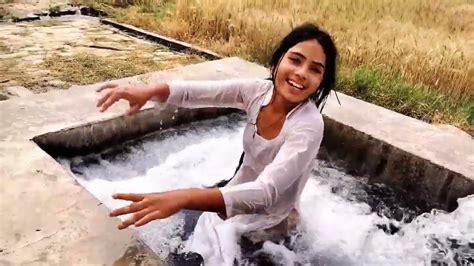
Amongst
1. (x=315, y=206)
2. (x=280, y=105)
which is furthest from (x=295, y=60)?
(x=315, y=206)

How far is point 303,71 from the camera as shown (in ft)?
6.49

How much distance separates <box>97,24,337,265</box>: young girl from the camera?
170cm

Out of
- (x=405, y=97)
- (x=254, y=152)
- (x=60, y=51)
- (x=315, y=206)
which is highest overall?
(x=254, y=152)

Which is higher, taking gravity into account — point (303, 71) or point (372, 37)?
point (303, 71)

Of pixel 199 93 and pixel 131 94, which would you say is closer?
pixel 131 94

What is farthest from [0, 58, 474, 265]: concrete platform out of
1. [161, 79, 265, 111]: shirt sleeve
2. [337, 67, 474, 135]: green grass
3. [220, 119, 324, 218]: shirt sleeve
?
[337, 67, 474, 135]: green grass

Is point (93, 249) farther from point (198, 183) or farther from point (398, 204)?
point (398, 204)

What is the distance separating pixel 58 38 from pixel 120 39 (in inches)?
25.6

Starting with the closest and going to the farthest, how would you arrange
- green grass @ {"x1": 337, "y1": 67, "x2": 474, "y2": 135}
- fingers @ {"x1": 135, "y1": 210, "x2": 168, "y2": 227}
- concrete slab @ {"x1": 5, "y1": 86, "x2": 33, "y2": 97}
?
fingers @ {"x1": 135, "y1": 210, "x2": 168, "y2": 227} < concrete slab @ {"x1": 5, "y1": 86, "x2": 33, "y2": 97} < green grass @ {"x1": 337, "y1": 67, "x2": 474, "y2": 135}

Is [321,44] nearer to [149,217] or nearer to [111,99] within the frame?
[111,99]

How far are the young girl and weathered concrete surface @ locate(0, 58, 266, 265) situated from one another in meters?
0.42

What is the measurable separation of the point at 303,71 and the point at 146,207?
880mm

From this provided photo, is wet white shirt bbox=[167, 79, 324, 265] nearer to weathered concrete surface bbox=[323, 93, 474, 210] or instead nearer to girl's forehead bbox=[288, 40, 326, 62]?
girl's forehead bbox=[288, 40, 326, 62]

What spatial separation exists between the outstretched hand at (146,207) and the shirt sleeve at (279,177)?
0.22m
